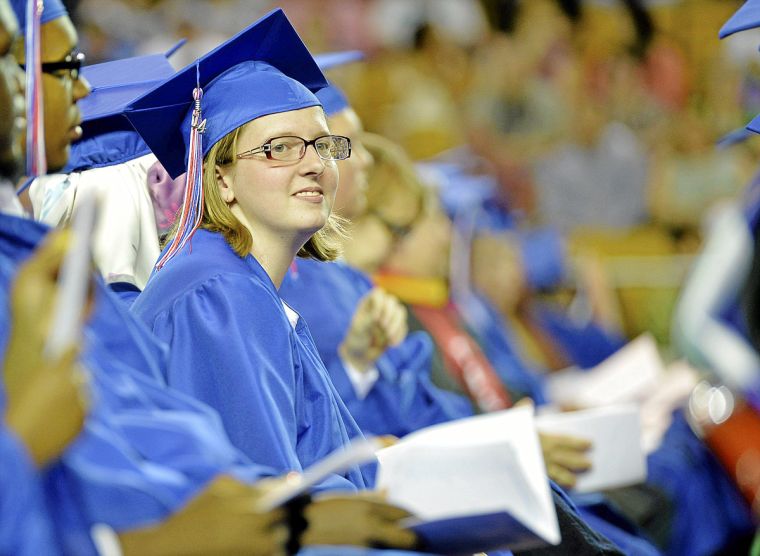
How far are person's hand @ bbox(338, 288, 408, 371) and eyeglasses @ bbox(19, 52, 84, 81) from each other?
1.62m

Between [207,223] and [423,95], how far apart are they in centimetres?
643

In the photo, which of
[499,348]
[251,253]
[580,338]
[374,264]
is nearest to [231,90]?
[251,253]

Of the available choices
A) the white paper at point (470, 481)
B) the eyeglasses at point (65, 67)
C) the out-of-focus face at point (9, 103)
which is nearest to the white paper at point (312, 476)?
the white paper at point (470, 481)

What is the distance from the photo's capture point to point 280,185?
2502 mm

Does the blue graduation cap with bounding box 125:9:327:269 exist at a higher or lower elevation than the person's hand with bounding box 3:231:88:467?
higher

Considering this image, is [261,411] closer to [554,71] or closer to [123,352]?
[123,352]

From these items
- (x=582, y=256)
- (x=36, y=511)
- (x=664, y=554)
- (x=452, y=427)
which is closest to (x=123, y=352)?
(x=36, y=511)

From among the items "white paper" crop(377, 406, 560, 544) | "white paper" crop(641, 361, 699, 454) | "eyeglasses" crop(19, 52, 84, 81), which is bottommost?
"white paper" crop(641, 361, 699, 454)

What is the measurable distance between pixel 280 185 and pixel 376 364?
134 centimetres

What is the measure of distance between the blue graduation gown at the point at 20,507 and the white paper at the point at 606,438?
183 cm

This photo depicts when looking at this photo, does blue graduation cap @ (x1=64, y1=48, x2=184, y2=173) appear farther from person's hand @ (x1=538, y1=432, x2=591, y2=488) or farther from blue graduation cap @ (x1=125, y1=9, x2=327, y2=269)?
person's hand @ (x1=538, y1=432, x2=591, y2=488)

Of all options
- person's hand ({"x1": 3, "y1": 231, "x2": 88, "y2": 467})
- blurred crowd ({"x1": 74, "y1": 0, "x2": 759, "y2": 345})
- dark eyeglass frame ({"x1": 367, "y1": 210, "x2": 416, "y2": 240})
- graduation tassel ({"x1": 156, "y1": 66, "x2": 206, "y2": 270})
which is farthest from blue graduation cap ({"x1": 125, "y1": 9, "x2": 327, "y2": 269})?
blurred crowd ({"x1": 74, "y1": 0, "x2": 759, "y2": 345})

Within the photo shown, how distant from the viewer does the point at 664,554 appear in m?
4.24

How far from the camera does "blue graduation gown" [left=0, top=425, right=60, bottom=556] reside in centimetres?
147
